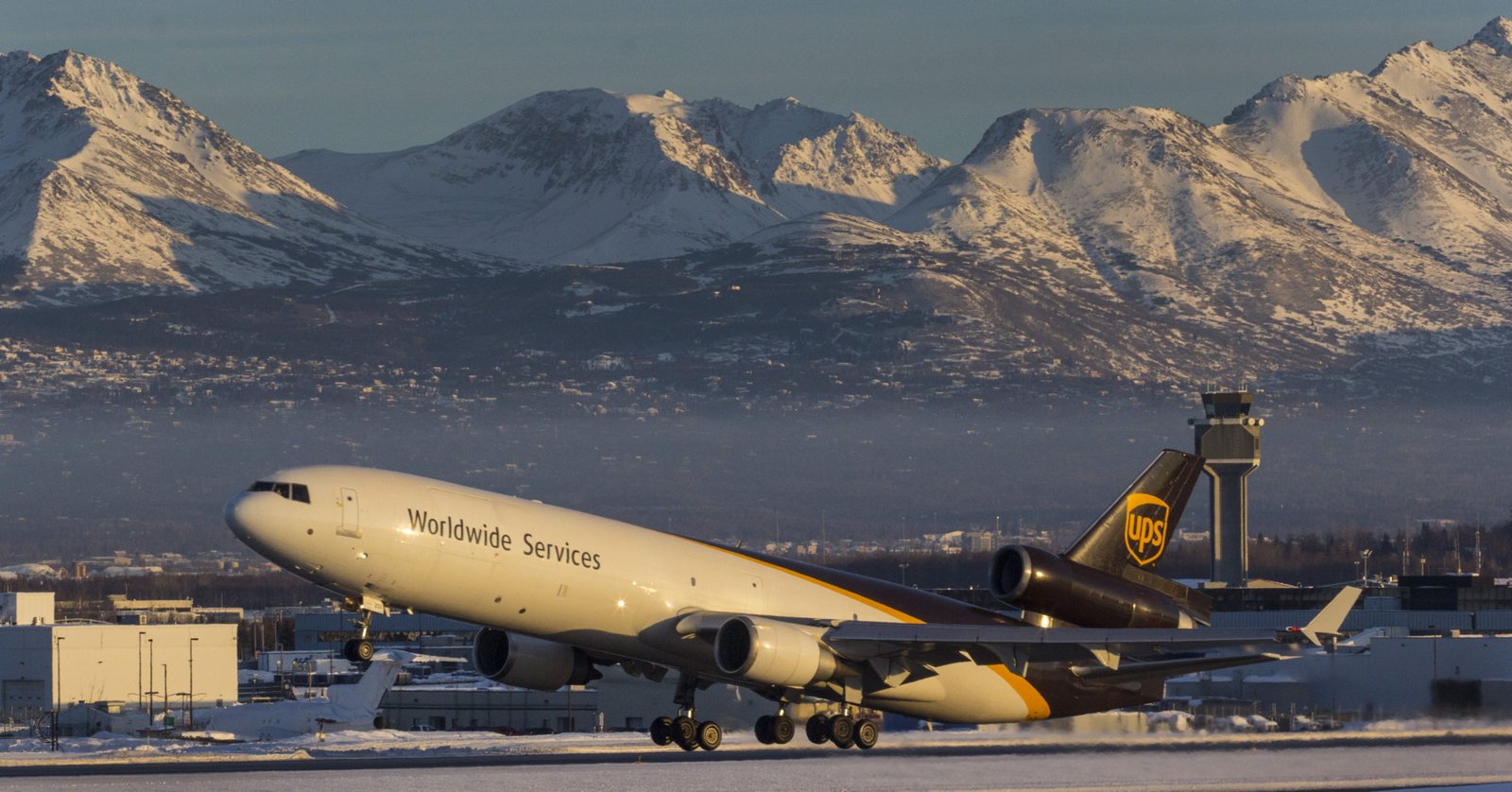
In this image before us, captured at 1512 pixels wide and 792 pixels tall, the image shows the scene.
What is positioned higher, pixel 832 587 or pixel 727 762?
pixel 832 587

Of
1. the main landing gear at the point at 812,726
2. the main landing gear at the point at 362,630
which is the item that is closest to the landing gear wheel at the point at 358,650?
the main landing gear at the point at 362,630

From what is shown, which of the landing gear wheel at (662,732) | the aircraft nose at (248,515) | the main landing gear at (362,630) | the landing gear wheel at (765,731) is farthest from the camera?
the landing gear wheel at (765,731)

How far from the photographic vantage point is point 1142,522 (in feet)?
278

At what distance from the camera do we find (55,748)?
116 metres

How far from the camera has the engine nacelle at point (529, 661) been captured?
75.2 metres

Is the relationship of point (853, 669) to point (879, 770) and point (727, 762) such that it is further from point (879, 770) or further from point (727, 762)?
point (727, 762)

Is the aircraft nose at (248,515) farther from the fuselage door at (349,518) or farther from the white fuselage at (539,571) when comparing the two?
the fuselage door at (349,518)

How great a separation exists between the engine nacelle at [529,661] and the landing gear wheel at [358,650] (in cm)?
1211

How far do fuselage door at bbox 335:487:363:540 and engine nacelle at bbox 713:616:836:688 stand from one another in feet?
40.1

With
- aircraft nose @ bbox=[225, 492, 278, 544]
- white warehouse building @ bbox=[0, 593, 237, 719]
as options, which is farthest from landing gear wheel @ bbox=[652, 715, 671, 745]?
white warehouse building @ bbox=[0, 593, 237, 719]

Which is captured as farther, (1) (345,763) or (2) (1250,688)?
(2) (1250,688)

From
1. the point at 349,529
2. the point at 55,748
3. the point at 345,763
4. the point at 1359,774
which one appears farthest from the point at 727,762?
the point at 349,529

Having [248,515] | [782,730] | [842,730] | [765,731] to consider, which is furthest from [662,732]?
[248,515]

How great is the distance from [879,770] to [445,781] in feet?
56.6
